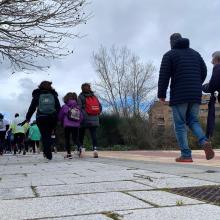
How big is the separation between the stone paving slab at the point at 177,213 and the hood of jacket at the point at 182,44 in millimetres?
5093

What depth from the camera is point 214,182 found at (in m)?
4.97

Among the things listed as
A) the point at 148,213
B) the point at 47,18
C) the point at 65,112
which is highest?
the point at 47,18

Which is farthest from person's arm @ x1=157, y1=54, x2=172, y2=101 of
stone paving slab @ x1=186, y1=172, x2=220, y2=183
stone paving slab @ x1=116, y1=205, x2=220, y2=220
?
stone paving slab @ x1=116, y1=205, x2=220, y2=220

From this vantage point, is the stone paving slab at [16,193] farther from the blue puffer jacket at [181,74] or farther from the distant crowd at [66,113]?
the distant crowd at [66,113]

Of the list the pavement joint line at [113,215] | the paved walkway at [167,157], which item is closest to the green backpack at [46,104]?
the paved walkway at [167,157]

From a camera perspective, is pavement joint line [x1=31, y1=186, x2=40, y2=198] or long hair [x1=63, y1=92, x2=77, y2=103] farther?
long hair [x1=63, y1=92, x2=77, y2=103]

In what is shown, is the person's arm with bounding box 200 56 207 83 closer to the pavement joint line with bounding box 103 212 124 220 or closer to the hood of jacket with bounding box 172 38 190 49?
the hood of jacket with bounding box 172 38 190 49

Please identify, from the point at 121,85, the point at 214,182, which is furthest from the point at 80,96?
the point at 121,85

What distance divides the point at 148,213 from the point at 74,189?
1.51 meters

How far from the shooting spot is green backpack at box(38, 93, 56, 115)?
11.4m

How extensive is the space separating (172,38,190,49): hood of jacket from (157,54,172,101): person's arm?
0.27 meters

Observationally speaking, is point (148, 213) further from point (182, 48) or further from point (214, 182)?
point (182, 48)

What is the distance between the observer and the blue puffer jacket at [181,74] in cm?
821

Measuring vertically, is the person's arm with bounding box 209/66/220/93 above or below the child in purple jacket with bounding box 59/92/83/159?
above
